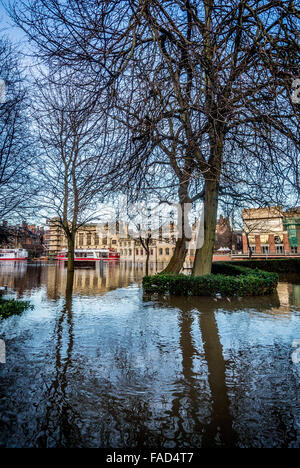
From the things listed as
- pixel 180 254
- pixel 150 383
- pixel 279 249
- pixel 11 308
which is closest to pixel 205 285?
pixel 180 254

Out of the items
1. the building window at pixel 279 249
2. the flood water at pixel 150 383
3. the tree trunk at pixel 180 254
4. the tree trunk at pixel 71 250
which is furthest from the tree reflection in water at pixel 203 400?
the building window at pixel 279 249

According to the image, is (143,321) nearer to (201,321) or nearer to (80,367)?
(201,321)

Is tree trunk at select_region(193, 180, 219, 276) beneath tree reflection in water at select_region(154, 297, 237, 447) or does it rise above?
above

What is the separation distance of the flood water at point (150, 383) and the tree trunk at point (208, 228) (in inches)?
174

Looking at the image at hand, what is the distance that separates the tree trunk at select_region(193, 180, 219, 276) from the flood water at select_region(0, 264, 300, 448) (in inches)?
174

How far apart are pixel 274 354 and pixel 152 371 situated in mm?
1964

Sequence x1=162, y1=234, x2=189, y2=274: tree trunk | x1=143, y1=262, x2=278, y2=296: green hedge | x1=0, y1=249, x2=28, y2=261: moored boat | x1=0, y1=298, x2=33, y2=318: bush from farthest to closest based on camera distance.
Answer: x1=0, y1=249, x2=28, y2=261: moored boat → x1=162, y1=234, x2=189, y2=274: tree trunk → x1=143, y1=262, x2=278, y2=296: green hedge → x1=0, y1=298, x2=33, y2=318: bush

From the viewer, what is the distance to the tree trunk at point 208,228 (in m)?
10.4

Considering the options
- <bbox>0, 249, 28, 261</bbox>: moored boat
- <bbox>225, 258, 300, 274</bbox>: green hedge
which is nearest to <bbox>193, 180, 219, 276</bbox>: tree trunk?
<bbox>225, 258, 300, 274</bbox>: green hedge

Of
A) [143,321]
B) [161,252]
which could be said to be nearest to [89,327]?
[143,321]

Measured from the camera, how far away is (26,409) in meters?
2.55

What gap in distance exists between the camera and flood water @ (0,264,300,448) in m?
2.23

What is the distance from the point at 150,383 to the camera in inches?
122

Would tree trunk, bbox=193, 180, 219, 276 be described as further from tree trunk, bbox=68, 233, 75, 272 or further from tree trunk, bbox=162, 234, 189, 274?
tree trunk, bbox=68, 233, 75, 272
